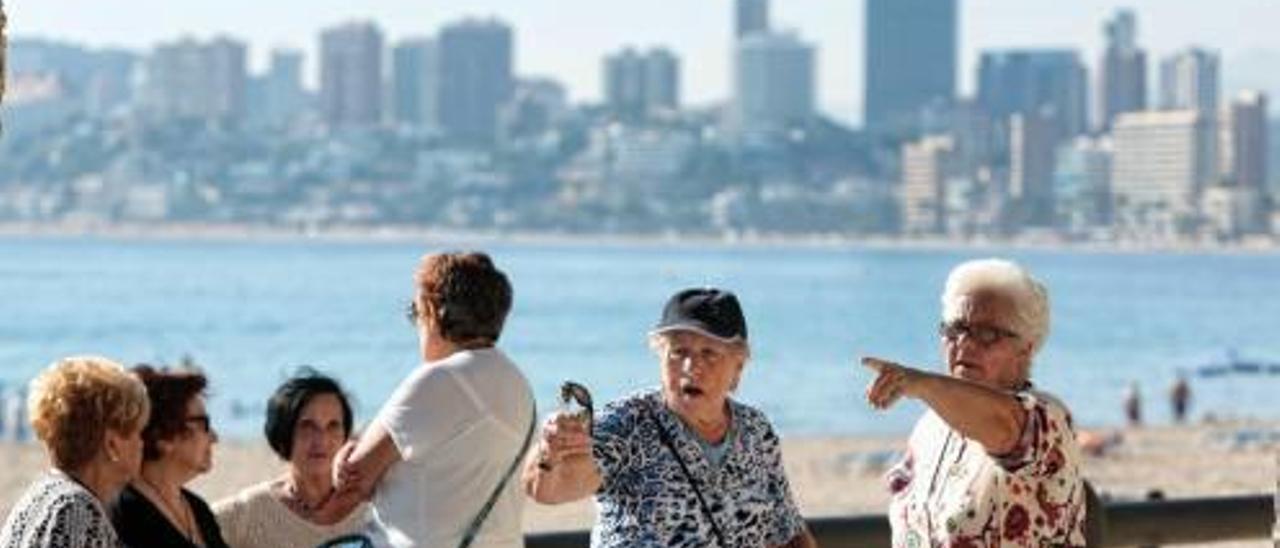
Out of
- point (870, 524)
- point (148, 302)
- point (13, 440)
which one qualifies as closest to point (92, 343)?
point (148, 302)

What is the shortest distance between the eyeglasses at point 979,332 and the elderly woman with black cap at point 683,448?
0.44 meters


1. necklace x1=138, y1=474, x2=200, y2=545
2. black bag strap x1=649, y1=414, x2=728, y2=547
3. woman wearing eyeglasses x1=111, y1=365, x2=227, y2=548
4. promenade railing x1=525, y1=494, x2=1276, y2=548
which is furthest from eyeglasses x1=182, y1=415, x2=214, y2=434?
promenade railing x1=525, y1=494, x2=1276, y2=548

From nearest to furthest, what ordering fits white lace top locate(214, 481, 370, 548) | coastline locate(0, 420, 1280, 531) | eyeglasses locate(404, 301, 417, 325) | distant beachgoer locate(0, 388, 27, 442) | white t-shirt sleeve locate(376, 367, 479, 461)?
white t-shirt sleeve locate(376, 367, 479, 461)
eyeglasses locate(404, 301, 417, 325)
white lace top locate(214, 481, 370, 548)
coastline locate(0, 420, 1280, 531)
distant beachgoer locate(0, 388, 27, 442)

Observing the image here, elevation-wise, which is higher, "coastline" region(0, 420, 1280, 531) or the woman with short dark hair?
the woman with short dark hair

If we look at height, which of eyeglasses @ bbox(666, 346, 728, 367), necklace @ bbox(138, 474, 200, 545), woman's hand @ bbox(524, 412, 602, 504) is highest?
eyeglasses @ bbox(666, 346, 728, 367)

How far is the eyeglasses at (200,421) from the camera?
509 cm

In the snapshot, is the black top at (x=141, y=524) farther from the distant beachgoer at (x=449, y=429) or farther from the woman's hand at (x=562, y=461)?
the woman's hand at (x=562, y=461)

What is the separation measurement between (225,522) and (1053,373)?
246 ft

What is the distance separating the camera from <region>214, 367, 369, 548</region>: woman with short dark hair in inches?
217

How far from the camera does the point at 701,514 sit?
5.30 meters

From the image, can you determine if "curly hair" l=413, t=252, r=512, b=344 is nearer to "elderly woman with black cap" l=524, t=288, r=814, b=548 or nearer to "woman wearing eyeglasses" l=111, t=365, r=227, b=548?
"elderly woman with black cap" l=524, t=288, r=814, b=548

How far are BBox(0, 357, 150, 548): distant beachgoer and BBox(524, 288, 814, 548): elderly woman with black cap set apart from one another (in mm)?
798

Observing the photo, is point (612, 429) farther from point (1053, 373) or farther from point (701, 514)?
point (1053, 373)

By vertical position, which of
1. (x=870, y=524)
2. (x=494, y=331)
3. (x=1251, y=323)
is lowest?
(x=1251, y=323)
